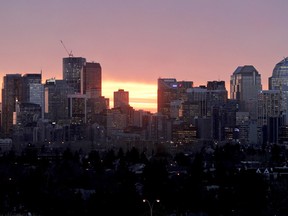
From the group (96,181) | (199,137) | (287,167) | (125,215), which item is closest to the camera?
(125,215)

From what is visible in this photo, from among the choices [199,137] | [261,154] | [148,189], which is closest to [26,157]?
[261,154]

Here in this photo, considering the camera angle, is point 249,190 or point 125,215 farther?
point 249,190

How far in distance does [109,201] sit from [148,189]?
891 centimetres

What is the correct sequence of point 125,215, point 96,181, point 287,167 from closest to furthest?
point 125,215, point 96,181, point 287,167

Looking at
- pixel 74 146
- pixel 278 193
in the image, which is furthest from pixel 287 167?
pixel 74 146

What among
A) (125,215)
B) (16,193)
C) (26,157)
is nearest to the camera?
(125,215)

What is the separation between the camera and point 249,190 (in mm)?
47844

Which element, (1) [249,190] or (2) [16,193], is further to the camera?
(2) [16,193]

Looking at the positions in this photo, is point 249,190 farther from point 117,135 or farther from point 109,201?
point 117,135

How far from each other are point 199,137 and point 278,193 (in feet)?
388

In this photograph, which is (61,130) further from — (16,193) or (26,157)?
(16,193)

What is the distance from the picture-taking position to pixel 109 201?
42000 mm

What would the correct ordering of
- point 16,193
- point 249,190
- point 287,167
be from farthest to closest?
point 287,167 → point 16,193 → point 249,190

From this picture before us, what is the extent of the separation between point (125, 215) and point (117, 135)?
434 feet
